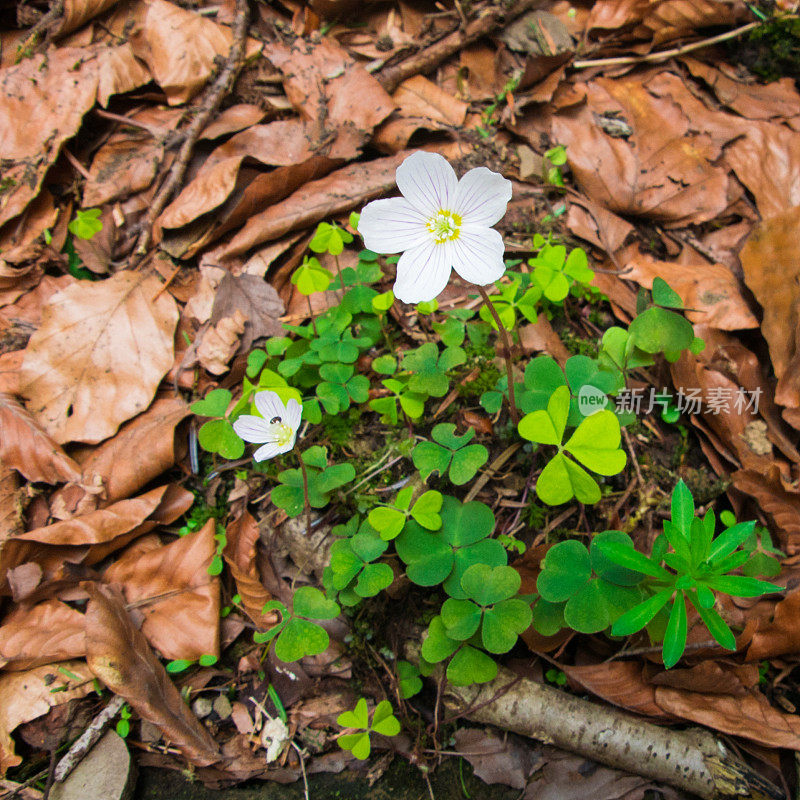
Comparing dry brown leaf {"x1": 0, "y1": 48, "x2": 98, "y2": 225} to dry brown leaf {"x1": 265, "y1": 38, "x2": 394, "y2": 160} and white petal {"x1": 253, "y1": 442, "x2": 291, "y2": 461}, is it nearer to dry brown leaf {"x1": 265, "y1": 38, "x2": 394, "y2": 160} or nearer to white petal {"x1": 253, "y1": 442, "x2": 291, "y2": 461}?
dry brown leaf {"x1": 265, "y1": 38, "x2": 394, "y2": 160}

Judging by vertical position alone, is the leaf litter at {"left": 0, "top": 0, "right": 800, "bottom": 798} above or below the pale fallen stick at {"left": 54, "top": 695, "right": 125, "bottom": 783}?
above

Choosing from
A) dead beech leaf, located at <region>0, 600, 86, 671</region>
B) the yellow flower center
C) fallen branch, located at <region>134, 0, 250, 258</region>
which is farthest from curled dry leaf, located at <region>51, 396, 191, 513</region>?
the yellow flower center

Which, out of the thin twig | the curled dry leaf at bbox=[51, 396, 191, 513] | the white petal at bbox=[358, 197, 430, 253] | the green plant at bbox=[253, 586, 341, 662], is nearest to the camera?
the white petal at bbox=[358, 197, 430, 253]

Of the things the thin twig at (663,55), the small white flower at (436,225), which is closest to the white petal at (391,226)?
the small white flower at (436,225)

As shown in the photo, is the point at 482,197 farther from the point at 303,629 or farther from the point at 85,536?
the point at 85,536

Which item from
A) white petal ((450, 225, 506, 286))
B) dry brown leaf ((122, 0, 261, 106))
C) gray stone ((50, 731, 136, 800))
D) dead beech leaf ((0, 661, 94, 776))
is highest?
dry brown leaf ((122, 0, 261, 106))

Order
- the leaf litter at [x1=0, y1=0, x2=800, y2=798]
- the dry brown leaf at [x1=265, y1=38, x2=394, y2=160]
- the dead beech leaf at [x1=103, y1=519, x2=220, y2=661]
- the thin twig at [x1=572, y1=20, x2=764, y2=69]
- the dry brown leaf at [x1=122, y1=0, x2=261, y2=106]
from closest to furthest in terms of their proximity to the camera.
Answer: the leaf litter at [x1=0, y1=0, x2=800, y2=798], the dead beech leaf at [x1=103, y1=519, x2=220, y2=661], the dry brown leaf at [x1=265, y1=38, x2=394, y2=160], the dry brown leaf at [x1=122, y1=0, x2=261, y2=106], the thin twig at [x1=572, y1=20, x2=764, y2=69]

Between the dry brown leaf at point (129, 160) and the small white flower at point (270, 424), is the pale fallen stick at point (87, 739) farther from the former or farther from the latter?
the dry brown leaf at point (129, 160)

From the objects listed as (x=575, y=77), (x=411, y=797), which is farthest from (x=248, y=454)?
(x=575, y=77)
